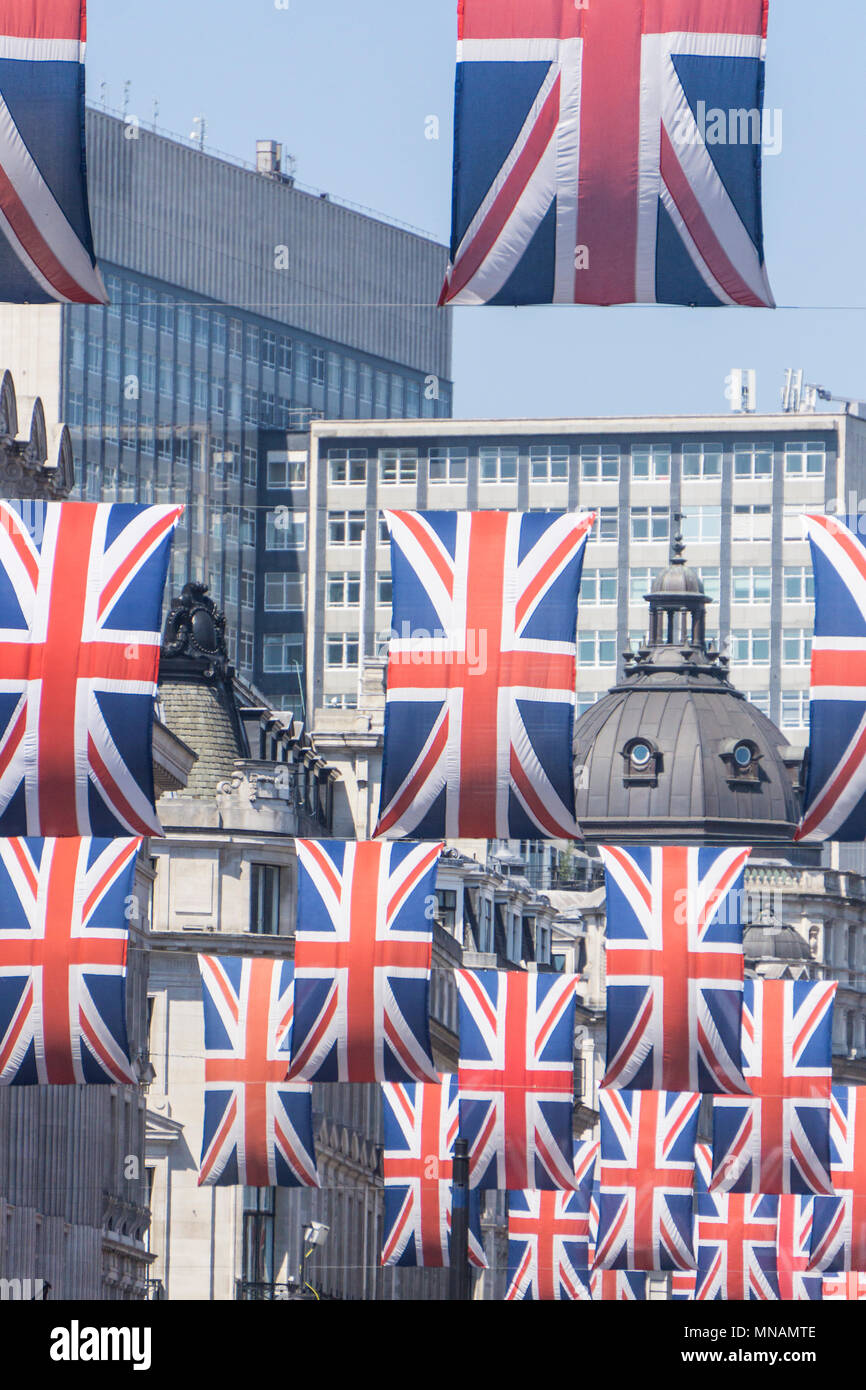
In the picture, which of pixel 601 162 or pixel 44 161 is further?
pixel 44 161

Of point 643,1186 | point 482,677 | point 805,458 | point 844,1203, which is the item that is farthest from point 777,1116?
point 805,458

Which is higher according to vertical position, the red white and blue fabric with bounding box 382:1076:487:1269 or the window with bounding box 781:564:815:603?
the window with bounding box 781:564:815:603

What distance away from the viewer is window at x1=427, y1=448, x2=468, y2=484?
653 feet

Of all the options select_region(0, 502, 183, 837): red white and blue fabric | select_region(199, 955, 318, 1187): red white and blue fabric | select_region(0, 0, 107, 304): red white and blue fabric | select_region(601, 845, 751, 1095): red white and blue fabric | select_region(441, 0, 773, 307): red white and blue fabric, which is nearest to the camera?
select_region(441, 0, 773, 307): red white and blue fabric

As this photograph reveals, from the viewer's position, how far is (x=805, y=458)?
198375 millimetres

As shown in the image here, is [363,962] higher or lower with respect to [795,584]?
lower

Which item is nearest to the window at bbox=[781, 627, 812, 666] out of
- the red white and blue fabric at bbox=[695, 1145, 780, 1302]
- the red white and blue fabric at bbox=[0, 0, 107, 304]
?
the red white and blue fabric at bbox=[695, 1145, 780, 1302]

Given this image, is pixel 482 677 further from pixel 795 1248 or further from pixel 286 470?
pixel 286 470

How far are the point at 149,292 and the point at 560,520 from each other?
412ft

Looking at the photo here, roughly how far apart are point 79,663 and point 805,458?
156552mm

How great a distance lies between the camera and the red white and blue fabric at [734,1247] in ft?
258

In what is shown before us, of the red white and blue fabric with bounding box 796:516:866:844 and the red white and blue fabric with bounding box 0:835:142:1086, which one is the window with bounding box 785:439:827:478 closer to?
the red white and blue fabric with bounding box 0:835:142:1086

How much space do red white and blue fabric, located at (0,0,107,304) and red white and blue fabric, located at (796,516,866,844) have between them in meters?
10.1
